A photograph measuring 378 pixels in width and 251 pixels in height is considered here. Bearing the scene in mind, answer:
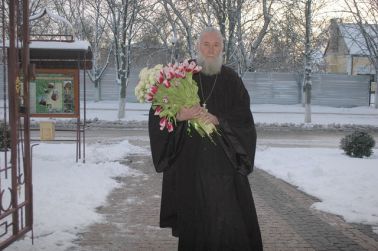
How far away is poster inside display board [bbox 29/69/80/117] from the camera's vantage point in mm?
11078

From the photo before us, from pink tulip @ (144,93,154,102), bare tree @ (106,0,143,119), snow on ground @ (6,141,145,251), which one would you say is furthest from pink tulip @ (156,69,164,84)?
bare tree @ (106,0,143,119)

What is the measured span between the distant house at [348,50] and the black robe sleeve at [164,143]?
24.0 m

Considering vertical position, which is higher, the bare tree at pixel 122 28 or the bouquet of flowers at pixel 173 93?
the bare tree at pixel 122 28

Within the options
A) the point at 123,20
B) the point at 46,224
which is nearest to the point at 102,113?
the point at 123,20

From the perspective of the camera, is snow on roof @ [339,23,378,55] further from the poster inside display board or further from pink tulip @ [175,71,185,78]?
pink tulip @ [175,71,185,78]

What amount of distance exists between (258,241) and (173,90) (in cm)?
142

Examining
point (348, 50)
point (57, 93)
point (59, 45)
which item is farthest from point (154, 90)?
point (348, 50)

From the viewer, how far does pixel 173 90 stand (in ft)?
12.6

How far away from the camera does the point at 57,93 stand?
443 inches

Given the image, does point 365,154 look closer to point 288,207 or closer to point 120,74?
point 288,207

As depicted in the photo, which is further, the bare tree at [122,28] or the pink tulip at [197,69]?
the bare tree at [122,28]

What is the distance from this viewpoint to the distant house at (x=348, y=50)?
28.6m

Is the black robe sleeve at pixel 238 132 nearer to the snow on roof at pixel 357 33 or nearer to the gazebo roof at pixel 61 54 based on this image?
the gazebo roof at pixel 61 54

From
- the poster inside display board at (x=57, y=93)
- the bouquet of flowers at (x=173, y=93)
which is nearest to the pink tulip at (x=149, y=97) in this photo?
the bouquet of flowers at (x=173, y=93)
